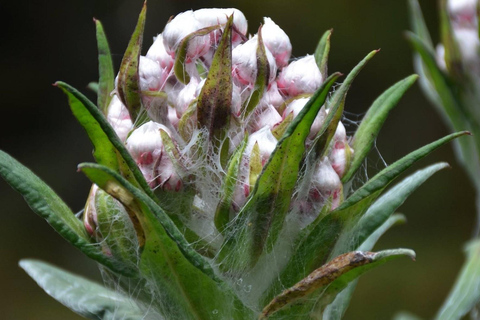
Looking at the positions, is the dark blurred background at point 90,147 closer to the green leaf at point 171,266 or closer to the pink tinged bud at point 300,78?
the pink tinged bud at point 300,78

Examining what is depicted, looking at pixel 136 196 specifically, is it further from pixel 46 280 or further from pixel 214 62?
pixel 46 280

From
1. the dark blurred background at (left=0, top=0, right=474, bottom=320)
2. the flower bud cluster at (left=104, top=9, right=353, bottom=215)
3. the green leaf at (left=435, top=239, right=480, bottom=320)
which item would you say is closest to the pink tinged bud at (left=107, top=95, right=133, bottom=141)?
the flower bud cluster at (left=104, top=9, right=353, bottom=215)

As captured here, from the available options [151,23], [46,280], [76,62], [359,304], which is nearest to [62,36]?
[76,62]

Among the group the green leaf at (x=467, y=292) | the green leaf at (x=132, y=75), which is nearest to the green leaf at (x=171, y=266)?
the green leaf at (x=132, y=75)

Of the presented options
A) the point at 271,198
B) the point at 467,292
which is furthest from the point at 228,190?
the point at 467,292

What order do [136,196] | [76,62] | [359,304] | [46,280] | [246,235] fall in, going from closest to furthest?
[136,196] → [246,235] → [46,280] → [359,304] → [76,62]

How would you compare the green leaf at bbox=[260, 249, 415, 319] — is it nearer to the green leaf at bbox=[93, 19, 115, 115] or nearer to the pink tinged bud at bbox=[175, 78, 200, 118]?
the pink tinged bud at bbox=[175, 78, 200, 118]
